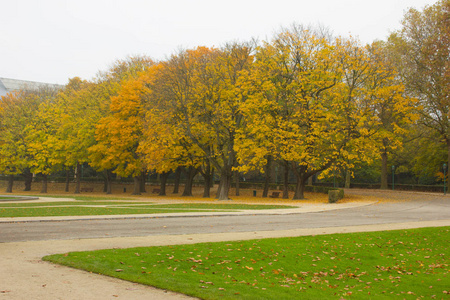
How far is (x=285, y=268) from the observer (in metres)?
10.6

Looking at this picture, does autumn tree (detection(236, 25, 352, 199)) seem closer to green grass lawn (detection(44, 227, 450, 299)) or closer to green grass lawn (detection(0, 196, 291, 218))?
green grass lawn (detection(0, 196, 291, 218))

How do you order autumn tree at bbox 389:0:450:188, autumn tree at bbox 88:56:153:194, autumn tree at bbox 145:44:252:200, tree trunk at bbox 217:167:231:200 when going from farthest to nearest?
autumn tree at bbox 88:56:153:194, autumn tree at bbox 389:0:450:188, tree trunk at bbox 217:167:231:200, autumn tree at bbox 145:44:252:200

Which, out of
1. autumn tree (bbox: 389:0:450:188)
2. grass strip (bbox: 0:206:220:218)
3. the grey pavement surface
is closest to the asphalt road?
the grey pavement surface

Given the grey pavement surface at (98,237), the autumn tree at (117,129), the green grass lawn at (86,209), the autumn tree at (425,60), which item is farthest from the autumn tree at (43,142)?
the autumn tree at (425,60)

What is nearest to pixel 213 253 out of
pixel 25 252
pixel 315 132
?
pixel 25 252

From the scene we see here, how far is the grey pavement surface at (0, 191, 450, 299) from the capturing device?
25.1 ft

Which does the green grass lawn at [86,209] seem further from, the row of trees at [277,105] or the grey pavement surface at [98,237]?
the row of trees at [277,105]

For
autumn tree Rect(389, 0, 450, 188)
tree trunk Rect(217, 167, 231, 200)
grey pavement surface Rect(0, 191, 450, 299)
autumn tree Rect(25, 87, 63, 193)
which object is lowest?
grey pavement surface Rect(0, 191, 450, 299)

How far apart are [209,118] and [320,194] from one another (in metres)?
17.2

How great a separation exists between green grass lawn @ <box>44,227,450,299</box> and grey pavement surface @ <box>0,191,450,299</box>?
676 millimetres

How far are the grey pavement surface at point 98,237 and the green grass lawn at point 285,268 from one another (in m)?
0.68

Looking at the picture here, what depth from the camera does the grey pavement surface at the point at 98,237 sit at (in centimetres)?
766

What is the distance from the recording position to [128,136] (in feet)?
156

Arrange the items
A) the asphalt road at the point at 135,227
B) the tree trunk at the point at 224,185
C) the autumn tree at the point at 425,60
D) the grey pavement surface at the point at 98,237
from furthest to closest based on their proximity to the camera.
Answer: the autumn tree at the point at 425,60 → the tree trunk at the point at 224,185 → the asphalt road at the point at 135,227 → the grey pavement surface at the point at 98,237
